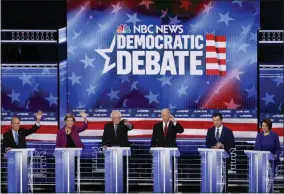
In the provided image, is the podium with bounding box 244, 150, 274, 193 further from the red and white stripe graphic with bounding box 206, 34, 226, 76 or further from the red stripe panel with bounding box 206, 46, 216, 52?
the red stripe panel with bounding box 206, 46, 216, 52

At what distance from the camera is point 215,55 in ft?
36.3

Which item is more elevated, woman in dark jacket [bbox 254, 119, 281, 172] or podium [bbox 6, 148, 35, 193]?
woman in dark jacket [bbox 254, 119, 281, 172]

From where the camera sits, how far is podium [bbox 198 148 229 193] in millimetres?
10414

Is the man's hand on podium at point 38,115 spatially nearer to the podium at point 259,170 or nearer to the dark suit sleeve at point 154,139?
the dark suit sleeve at point 154,139

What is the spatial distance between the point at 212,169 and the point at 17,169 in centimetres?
256

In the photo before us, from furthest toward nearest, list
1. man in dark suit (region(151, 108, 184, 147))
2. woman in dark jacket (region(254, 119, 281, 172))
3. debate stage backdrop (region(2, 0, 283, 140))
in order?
debate stage backdrop (region(2, 0, 283, 140)) → man in dark suit (region(151, 108, 184, 147)) → woman in dark jacket (region(254, 119, 281, 172))

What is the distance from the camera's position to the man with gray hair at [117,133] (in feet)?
36.0

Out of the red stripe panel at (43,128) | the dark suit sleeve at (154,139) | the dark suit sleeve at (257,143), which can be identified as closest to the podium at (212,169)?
the dark suit sleeve at (257,143)

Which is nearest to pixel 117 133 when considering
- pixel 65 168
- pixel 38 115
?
pixel 65 168

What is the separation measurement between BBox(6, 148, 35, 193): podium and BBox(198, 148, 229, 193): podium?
2.27 meters

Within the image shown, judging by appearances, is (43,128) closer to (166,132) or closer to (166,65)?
(166,132)

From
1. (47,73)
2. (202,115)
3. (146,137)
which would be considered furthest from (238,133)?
(47,73)

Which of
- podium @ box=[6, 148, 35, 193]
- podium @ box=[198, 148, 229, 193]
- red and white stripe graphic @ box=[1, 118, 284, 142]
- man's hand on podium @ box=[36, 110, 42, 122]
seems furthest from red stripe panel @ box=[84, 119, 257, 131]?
podium @ box=[6, 148, 35, 193]

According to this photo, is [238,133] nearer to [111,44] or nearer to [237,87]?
[237,87]
